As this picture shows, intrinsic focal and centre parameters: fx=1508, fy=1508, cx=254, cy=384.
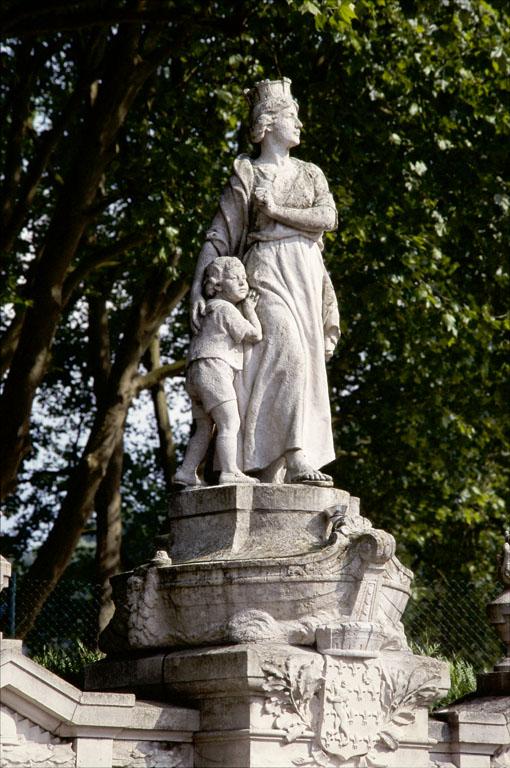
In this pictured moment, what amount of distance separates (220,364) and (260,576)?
158cm

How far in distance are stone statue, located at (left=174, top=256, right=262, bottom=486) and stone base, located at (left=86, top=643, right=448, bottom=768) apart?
A: 1314 mm

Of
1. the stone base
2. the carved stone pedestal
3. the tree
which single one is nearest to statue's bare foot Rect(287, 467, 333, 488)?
the carved stone pedestal

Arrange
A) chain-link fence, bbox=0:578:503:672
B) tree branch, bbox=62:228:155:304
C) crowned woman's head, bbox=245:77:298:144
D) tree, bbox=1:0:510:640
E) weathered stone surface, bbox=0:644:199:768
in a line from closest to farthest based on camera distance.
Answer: weathered stone surface, bbox=0:644:199:768, crowned woman's head, bbox=245:77:298:144, chain-link fence, bbox=0:578:503:672, tree, bbox=1:0:510:640, tree branch, bbox=62:228:155:304

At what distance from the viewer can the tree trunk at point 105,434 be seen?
57.3ft

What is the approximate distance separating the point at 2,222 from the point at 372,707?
9.96m

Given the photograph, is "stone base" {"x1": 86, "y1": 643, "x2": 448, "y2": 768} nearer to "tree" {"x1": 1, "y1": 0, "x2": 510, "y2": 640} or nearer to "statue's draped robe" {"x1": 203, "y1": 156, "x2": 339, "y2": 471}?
"statue's draped robe" {"x1": 203, "y1": 156, "x2": 339, "y2": 471}

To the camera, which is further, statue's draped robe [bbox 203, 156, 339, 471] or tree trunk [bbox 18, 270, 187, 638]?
tree trunk [bbox 18, 270, 187, 638]

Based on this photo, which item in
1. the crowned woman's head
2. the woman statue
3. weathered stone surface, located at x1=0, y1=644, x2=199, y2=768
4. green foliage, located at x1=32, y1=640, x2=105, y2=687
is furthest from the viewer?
green foliage, located at x1=32, y1=640, x2=105, y2=687

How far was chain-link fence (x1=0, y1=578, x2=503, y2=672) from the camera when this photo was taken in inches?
590

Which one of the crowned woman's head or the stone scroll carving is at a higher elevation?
the crowned woman's head

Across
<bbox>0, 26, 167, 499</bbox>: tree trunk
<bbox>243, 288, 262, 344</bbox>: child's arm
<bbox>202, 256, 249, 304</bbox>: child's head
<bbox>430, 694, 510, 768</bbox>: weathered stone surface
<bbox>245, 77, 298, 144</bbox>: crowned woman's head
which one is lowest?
<bbox>430, 694, 510, 768</bbox>: weathered stone surface

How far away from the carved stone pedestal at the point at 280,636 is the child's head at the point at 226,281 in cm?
137

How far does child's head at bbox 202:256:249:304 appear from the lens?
10.1m

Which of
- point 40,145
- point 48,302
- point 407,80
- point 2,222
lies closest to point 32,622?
point 48,302
